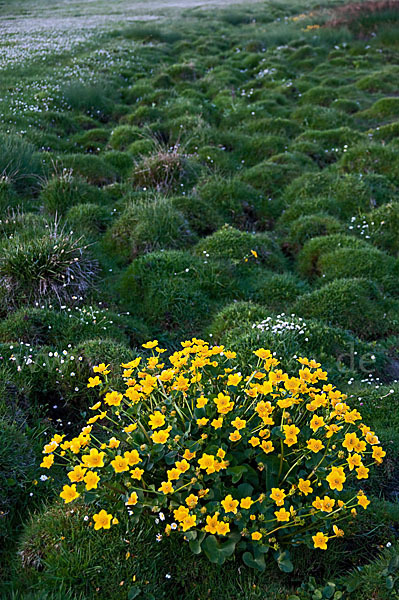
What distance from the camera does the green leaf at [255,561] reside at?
298 centimetres

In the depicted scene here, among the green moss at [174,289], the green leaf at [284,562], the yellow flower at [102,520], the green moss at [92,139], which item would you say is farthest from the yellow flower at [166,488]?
the green moss at [92,139]

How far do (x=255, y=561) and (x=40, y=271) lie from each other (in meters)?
4.27

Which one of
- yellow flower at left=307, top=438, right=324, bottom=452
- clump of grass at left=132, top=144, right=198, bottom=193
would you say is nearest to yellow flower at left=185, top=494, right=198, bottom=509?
yellow flower at left=307, top=438, right=324, bottom=452

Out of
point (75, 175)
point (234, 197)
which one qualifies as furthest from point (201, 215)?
point (75, 175)

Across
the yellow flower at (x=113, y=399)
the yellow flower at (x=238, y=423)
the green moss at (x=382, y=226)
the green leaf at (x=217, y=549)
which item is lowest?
the green moss at (x=382, y=226)

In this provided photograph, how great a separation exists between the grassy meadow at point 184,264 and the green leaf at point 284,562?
0.21m

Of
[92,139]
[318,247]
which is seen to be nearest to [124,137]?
[92,139]

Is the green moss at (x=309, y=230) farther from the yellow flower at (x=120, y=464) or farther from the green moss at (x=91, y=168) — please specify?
the yellow flower at (x=120, y=464)

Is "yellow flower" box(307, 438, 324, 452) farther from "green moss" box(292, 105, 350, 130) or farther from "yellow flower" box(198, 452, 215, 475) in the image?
"green moss" box(292, 105, 350, 130)

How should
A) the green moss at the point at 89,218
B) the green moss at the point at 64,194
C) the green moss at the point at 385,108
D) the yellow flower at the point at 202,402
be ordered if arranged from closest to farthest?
the yellow flower at the point at 202,402 → the green moss at the point at 89,218 → the green moss at the point at 64,194 → the green moss at the point at 385,108

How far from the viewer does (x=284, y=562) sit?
2.99 meters

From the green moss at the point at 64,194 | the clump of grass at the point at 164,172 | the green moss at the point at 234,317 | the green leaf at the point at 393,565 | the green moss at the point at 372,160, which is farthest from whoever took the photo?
the green moss at the point at 372,160

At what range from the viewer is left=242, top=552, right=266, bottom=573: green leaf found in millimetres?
2984

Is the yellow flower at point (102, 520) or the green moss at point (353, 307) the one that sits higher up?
the yellow flower at point (102, 520)
